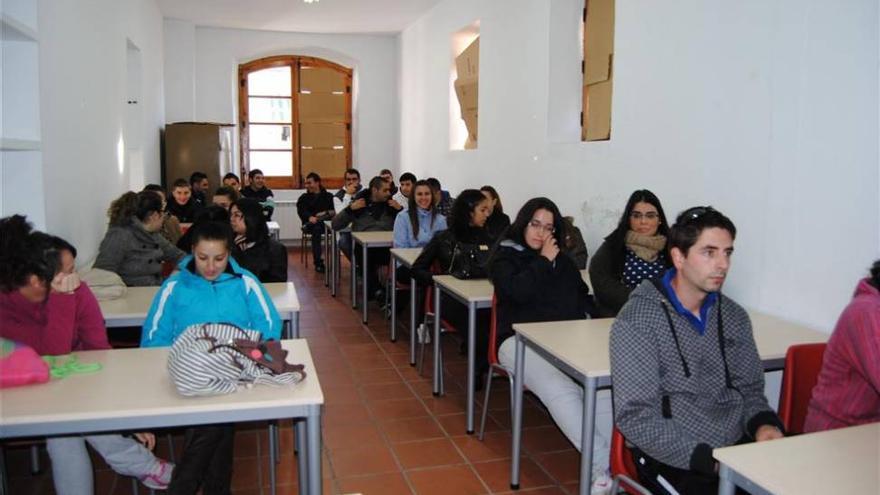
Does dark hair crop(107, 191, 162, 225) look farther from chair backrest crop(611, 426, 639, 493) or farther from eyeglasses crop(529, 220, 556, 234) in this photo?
chair backrest crop(611, 426, 639, 493)

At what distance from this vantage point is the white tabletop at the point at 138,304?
300cm

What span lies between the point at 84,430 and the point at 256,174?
26.2 feet

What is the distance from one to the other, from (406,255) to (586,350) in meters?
2.59

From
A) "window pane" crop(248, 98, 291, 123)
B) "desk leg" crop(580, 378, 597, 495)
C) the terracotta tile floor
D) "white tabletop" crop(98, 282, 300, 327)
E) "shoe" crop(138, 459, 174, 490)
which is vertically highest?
"window pane" crop(248, 98, 291, 123)

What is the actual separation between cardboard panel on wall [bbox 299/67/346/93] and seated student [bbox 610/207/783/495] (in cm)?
925

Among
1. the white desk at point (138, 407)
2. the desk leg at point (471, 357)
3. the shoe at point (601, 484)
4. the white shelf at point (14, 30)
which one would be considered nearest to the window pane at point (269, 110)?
the white shelf at point (14, 30)

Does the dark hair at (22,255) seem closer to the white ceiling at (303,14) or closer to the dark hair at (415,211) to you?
the dark hair at (415,211)

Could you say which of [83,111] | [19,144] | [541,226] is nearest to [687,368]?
[541,226]

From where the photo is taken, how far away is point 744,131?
3332 millimetres

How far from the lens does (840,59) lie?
2791 mm

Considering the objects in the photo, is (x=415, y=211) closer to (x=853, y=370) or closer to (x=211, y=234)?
(x=211, y=234)

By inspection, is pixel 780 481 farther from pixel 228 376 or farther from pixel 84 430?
pixel 84 430

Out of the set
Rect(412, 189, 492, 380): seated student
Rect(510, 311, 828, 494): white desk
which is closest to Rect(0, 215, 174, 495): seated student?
Rect(510, 311, 828, 494): white desk

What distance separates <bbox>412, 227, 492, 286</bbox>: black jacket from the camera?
174 inches
